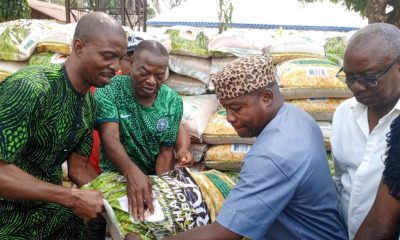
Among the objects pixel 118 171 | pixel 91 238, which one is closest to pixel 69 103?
pixel 118 171

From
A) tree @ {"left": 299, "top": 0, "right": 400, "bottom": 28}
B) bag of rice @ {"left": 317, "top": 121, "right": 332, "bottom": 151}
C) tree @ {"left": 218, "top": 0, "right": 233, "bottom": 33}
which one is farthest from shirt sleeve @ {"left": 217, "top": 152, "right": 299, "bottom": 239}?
tree @ {"left": 218, "top": 0, "right": 233, "bottom": 33}

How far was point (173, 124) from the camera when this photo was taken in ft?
8.77

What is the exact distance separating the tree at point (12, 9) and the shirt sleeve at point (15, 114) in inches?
354

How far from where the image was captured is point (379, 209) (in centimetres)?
146

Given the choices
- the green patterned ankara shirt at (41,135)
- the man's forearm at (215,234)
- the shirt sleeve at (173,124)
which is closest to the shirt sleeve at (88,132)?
the green patterned ankara shirt at (41,135)

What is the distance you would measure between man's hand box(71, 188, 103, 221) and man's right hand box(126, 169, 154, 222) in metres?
0.19

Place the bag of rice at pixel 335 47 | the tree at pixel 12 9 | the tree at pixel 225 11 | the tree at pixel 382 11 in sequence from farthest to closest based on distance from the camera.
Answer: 1. the tree at pixel 12 9
2. the tree at pixel 225 11
3. the tree at pixel 382 11
4. the bag of rice at pixel 335 47

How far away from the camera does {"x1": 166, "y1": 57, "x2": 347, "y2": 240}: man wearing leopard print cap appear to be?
1519 millimetres

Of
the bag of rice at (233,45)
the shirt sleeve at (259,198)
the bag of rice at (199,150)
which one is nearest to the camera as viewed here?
the shirt sleeve at (259,198)

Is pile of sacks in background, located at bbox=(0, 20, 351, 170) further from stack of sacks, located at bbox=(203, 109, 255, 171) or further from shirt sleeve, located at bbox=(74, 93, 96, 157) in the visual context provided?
shirt sleeve, located at bbox=(74, 93, 96, 157)

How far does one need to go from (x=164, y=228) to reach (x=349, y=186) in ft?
2.66

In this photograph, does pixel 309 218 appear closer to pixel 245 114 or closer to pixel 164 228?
pixel 245 114

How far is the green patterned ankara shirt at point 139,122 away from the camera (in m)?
2.51

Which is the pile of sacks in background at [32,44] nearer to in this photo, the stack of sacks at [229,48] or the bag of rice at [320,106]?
the stack of sacks at [229,48]
